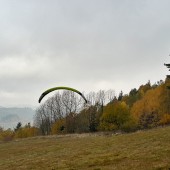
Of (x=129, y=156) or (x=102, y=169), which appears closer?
(x=102, y=169)

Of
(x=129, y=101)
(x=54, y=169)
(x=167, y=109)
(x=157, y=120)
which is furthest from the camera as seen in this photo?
(x=129, y=101)

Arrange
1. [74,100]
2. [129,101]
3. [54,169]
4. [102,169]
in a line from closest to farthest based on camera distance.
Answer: [102,169]
[54,169]
[74,100]
[129,101]

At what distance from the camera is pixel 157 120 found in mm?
81625

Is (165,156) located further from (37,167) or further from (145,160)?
(37,167)

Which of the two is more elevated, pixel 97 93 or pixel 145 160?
pixel 97 93

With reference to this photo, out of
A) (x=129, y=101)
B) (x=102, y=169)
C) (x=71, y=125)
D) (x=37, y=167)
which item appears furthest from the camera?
(x=129, y=101)

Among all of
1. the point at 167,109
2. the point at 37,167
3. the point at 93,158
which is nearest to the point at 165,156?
the point at 93,158

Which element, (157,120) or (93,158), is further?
(157,120)

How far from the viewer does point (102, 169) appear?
86.0ft

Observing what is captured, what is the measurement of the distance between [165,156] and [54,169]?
Result: 956 cm

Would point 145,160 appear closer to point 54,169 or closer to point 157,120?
point 54,169

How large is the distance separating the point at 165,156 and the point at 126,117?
57.4 metres

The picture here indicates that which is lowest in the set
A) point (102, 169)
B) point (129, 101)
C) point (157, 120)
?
point (102, 169)

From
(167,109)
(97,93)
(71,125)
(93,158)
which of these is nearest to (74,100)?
(71,125)
